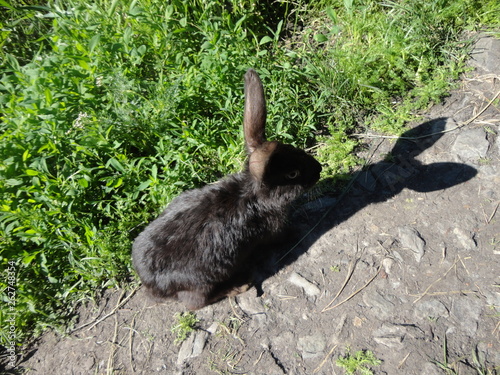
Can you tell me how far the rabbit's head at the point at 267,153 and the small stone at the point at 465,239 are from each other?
4.34ft

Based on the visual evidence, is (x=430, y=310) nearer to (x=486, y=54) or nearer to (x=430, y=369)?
(x=430, y=369)

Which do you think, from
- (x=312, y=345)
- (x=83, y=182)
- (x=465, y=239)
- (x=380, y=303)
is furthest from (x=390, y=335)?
(x=83, y=182)

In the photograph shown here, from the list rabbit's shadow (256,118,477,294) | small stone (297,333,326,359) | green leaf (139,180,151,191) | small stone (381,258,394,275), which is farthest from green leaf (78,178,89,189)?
small stone (381,258,394,275)

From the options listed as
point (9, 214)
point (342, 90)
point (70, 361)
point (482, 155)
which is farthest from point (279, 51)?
point (70, 361)

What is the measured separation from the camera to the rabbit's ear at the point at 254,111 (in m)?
3.18

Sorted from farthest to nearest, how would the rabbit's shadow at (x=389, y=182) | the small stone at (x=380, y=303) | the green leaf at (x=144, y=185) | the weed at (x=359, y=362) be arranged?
the rabbit's shadow at (x=389, y=182) → the green leaf at (x=144, y=185) → the small stone at (x=380, y=303) → the weed at (x=359, y=362)

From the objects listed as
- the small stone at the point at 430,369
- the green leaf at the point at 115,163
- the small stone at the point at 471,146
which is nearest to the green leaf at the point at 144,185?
the green leaf at the point at 115,163

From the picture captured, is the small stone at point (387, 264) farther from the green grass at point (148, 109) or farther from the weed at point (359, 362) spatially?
the green grass at point (148, 109)

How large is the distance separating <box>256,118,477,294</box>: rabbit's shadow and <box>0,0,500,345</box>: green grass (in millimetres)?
221

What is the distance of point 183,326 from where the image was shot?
3.28 metres

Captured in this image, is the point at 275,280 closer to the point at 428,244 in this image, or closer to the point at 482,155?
the point at 428,244

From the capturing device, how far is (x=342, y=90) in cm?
417

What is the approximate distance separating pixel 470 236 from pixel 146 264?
2.81 m

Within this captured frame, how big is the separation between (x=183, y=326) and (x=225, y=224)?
988mm
